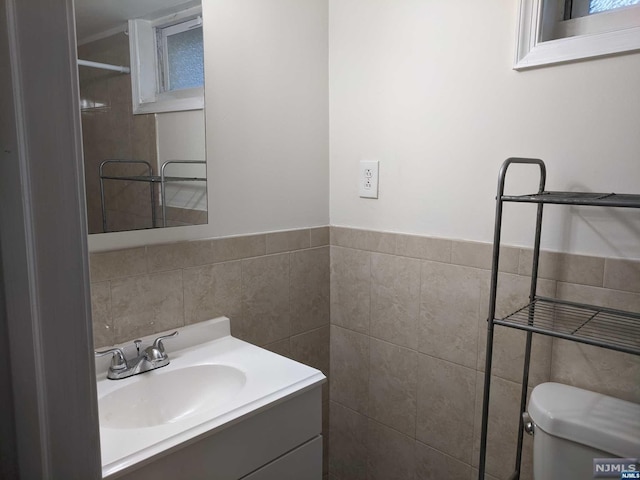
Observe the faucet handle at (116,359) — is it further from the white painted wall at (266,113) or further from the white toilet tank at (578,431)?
the white toilet tank at (578,431)

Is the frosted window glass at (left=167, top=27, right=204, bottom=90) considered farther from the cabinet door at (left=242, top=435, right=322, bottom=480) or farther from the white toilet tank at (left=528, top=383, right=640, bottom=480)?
the white toilet tank at (left=528, top=383, right=640, bottom=480)

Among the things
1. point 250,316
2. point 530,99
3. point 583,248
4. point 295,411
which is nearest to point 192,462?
point 295,411

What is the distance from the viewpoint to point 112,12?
120cm

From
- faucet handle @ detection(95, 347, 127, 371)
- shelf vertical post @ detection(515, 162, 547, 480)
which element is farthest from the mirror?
shelf vertical post @ detection(515, 162, 547, 480)

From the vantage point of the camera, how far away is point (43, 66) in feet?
1.17

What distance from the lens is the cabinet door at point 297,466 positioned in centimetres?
113

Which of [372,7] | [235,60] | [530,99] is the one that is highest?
[372,7]

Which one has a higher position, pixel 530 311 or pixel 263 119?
pixel 263 119

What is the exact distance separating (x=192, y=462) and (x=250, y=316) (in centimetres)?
63

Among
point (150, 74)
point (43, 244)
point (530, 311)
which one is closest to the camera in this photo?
point (43, 244)

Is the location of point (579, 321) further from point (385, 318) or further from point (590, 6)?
point (590, 6)

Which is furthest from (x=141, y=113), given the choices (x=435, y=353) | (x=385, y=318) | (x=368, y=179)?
(x=435, y=353)

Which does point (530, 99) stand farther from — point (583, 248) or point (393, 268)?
point (393, 268)

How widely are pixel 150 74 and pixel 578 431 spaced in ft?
4.64
